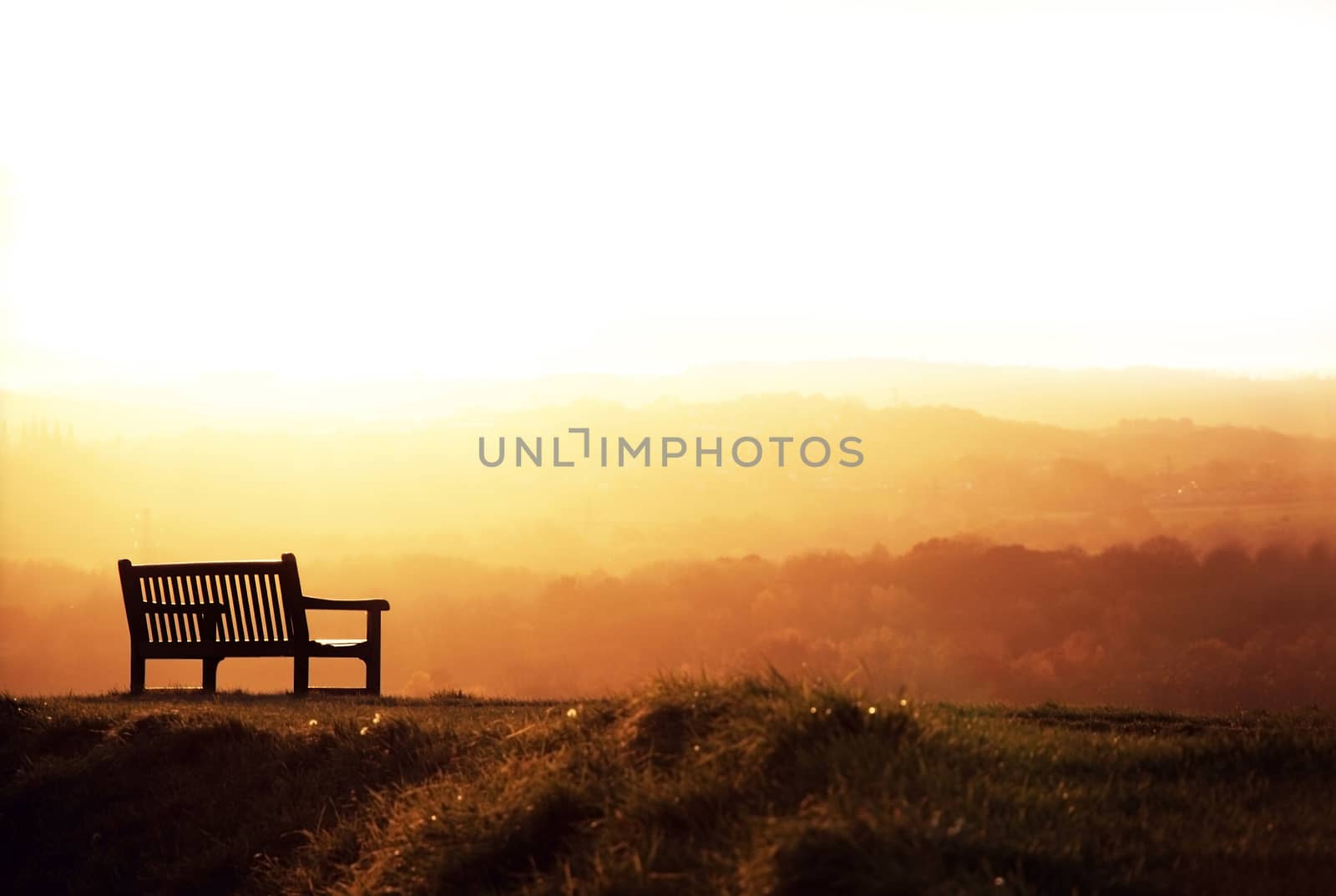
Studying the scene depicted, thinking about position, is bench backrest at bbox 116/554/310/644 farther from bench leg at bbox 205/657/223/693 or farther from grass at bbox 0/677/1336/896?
grass at bbox 0/677/1336/896

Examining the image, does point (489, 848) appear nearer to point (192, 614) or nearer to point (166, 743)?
point (166, 743)

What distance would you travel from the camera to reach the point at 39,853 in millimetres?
8219

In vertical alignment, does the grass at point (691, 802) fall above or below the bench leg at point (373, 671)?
above

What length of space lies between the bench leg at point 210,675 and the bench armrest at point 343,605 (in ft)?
3.46

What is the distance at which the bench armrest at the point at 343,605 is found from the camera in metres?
11.3

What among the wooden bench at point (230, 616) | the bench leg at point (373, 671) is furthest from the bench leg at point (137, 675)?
the bench leg at point (373, 671)

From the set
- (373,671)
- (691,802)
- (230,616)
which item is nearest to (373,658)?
(373,671)

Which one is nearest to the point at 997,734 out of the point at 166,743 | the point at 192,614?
the point at 166,743

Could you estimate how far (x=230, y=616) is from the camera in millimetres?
11391

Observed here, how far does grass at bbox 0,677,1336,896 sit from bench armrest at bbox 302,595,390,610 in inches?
83.4

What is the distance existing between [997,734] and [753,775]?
4.68 feet

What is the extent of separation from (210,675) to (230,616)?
2.42 feet

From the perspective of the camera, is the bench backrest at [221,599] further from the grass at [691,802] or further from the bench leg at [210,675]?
the grass at [691,802]

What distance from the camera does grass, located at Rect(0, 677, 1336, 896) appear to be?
5000 millimetres
